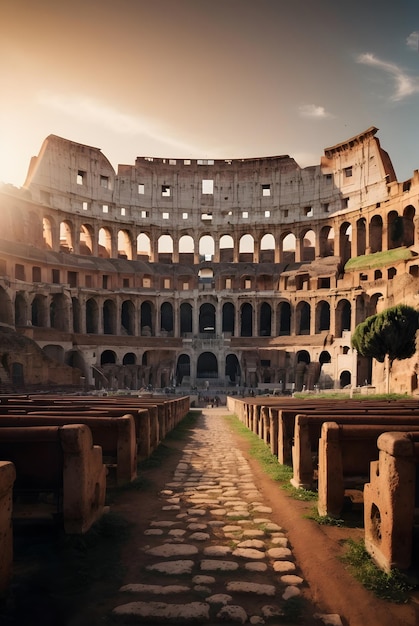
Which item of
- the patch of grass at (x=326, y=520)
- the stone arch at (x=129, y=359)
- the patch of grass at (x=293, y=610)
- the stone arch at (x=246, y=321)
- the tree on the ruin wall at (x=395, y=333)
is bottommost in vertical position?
the patch of grass at (x=326, y=520)

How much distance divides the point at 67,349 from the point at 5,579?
1705 inches

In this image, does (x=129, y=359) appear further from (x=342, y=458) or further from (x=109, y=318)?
(x=342, y=458)

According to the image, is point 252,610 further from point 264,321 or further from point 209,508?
point 264,321

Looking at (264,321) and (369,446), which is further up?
(264,321)

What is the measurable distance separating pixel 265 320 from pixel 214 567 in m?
57.0

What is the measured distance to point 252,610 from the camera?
366 centimetres

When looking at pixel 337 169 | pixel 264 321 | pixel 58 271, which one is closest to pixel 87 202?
pixel 58 271

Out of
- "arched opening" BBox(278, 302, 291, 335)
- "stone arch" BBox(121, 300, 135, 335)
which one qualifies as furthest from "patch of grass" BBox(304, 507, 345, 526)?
"arched opening" BBox(278, 302, 291, 335)

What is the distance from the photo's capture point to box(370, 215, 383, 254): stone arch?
54100 mm

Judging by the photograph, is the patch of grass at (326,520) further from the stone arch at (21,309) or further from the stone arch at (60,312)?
the stone arch at (60,312)

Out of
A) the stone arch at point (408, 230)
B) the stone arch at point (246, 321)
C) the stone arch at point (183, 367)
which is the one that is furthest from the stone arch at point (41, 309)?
the stone arch at point (408, 230)

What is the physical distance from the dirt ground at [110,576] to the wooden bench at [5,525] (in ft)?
0.52

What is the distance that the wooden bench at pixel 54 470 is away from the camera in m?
4.85

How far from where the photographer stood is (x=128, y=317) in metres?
59.4
